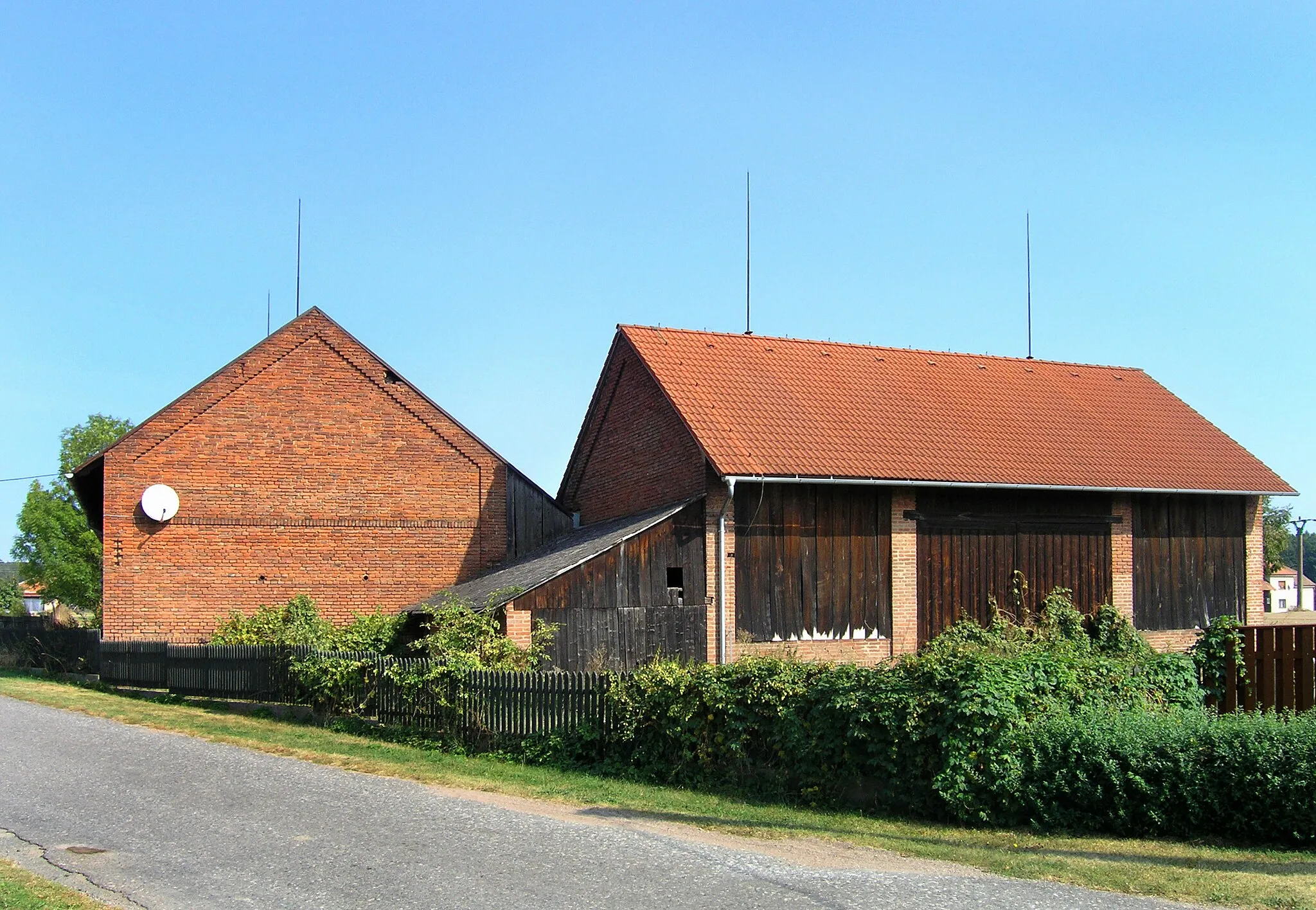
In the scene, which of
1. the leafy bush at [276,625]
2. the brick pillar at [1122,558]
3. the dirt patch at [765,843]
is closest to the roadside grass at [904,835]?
the dirt patch at [765,843]

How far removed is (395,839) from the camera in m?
10.7

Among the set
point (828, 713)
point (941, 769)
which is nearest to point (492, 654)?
point (828, 713)

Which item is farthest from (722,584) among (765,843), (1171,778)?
(1171,778)

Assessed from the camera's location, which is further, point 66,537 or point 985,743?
point 66,537

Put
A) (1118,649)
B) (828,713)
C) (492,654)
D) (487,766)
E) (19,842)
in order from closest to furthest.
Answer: (19,842), (828,713), (487,766), (492,654), (1118,649)

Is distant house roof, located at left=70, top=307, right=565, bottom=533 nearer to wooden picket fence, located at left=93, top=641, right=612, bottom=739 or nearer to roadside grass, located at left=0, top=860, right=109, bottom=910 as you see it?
wooden picket fence, located at left=93, top=641, right=612, bottom=739

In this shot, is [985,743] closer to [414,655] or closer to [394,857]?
[394,857]

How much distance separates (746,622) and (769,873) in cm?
1277

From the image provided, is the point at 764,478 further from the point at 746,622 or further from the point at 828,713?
the point at 828,713

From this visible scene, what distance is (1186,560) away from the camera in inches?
1051

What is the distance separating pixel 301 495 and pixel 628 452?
7194mm

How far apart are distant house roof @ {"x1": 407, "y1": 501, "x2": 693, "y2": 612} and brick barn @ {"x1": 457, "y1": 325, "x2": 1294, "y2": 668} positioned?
0.10 meters

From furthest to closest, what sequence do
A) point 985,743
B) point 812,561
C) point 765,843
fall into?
point 812,561, point 985,743, point 765,843

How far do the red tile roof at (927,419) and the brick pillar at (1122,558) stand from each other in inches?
23.8
